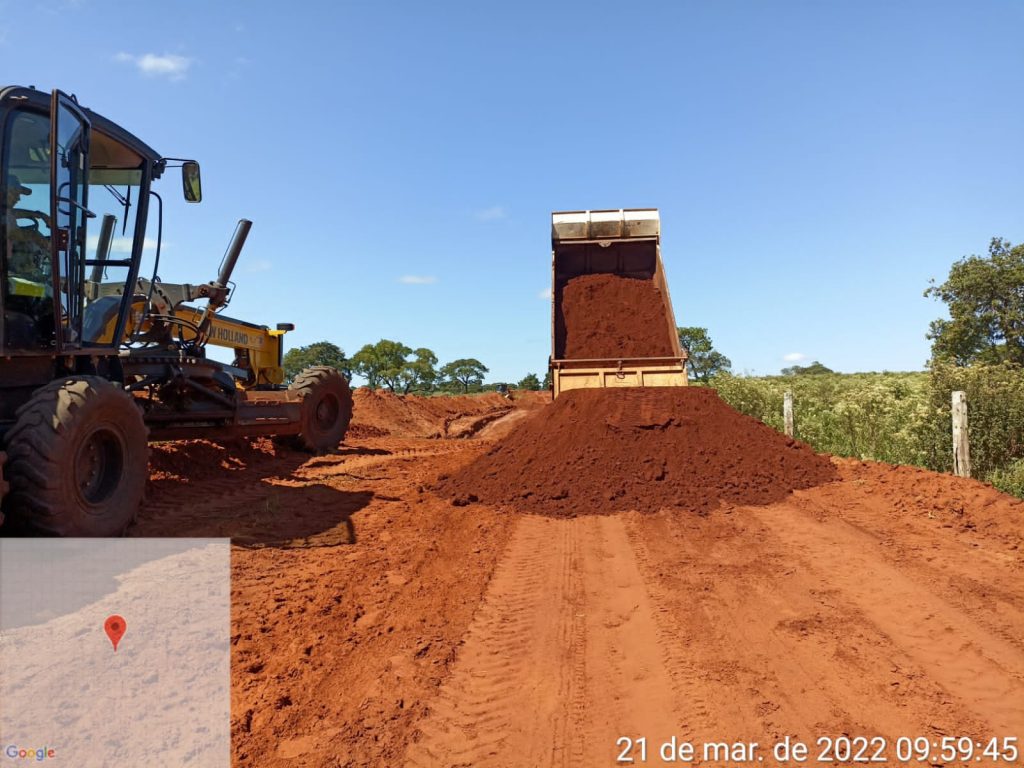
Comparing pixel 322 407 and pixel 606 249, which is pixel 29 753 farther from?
pixel 606 249

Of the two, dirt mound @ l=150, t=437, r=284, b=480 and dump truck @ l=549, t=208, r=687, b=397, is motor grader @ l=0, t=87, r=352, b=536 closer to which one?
dirt mound @ l=150, t=437, r=284, b=480

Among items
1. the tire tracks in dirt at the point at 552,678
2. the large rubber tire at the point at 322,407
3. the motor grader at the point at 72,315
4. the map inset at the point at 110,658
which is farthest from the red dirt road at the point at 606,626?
the large rubber tire at the point at 322,407

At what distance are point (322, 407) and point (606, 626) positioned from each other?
9537 millimetres

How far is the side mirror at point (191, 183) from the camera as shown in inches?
270

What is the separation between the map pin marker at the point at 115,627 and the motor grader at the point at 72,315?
1.13 meters

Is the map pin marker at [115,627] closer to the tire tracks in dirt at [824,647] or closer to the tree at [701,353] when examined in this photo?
the tire tracks in dirt at [824,647]

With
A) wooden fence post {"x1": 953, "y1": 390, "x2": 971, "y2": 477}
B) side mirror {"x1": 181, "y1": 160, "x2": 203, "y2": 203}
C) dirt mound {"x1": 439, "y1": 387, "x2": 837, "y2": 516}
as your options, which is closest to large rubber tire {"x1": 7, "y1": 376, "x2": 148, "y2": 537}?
side mirror {"x1": 181, "y1": 160, "x2": 203, "y2": 203}

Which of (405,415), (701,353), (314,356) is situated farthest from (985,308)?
(314,356)

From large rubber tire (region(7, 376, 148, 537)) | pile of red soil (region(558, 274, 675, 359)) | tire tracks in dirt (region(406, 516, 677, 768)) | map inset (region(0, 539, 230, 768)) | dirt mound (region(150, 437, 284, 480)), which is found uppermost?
pile of red soil (region(558, 274, 675, 359))

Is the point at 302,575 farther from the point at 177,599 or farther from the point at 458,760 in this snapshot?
the point at 458,760

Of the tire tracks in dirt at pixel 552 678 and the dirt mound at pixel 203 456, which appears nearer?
the tire tracks in dirt at pixel 552 678

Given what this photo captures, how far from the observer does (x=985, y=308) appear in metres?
26.5

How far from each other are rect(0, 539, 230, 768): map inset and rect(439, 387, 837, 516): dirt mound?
4.29m

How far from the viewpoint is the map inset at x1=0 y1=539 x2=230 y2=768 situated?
2.84 metres
